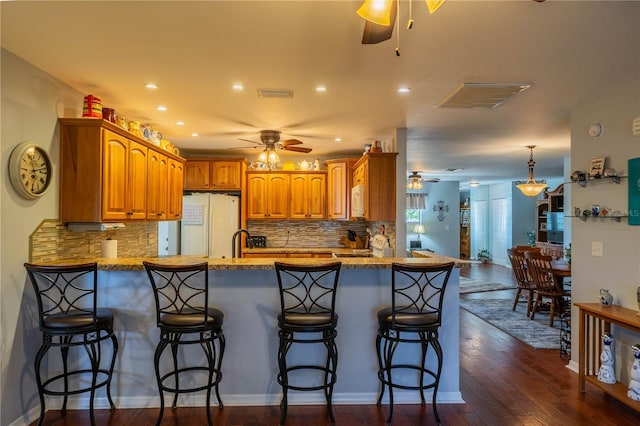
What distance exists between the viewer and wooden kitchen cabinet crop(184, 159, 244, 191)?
5.82 metres

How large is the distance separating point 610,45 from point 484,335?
3.35 meters

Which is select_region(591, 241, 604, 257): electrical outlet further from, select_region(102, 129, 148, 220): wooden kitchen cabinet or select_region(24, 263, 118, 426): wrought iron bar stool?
select_region(102, 129, 148, 220): wooden kitchen cabinet

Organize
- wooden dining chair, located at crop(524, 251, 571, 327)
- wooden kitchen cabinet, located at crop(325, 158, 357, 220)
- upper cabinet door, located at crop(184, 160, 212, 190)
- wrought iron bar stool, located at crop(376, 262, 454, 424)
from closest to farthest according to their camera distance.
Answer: wrought iron bar stool, located at crop(376, 262, 454, 424)
wooden dining chair, located at crop(524, 251, 571, 327)
wooden kitchen cabinet, located at crop(325, 158, 357, 220)
upper cabinet door, located at crop(184, 160, 212, 190)

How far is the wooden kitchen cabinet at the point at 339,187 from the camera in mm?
5574

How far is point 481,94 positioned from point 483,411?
2.49 m

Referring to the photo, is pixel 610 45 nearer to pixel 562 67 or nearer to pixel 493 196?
pixel 562 67

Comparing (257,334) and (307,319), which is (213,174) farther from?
(307,319)

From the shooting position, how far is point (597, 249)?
3.27 meters

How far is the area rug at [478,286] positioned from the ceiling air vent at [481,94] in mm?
4562

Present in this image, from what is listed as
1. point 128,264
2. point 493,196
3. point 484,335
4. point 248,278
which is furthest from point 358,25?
point 493,196

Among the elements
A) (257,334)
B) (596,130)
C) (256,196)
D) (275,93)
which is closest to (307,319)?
(257,334)

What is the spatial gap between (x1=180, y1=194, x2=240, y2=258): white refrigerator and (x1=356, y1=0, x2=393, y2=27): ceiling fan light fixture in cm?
463

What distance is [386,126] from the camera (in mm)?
4277

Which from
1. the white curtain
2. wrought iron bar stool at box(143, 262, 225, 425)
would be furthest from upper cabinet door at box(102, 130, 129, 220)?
the white curtain
